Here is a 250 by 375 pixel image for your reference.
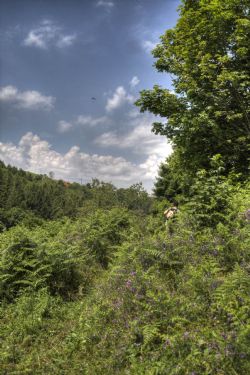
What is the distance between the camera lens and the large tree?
10.9m

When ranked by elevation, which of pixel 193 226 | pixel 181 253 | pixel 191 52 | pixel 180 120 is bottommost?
pixel 181 253

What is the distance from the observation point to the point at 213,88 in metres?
11.5

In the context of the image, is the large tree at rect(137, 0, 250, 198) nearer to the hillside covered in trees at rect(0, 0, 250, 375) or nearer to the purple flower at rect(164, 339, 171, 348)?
the hillside covered in trees at rect(0, 0, 250, 375)

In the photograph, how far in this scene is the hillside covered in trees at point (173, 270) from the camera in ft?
12.9

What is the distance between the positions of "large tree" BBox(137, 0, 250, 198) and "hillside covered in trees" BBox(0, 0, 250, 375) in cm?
5

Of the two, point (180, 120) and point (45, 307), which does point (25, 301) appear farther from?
point (180, 120)

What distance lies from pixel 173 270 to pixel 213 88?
8.53m

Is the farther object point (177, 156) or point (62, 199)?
point (62, 199)

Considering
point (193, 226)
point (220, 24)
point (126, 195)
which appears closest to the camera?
Answer: point (193, 226)

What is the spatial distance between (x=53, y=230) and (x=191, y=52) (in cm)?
1000

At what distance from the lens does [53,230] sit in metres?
12.9

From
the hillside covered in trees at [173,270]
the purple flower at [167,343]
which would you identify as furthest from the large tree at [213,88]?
the purple flower at [167,343]

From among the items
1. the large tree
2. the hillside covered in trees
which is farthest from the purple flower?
the large tree

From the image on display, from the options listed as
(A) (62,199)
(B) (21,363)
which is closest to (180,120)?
(B) (21,363)
